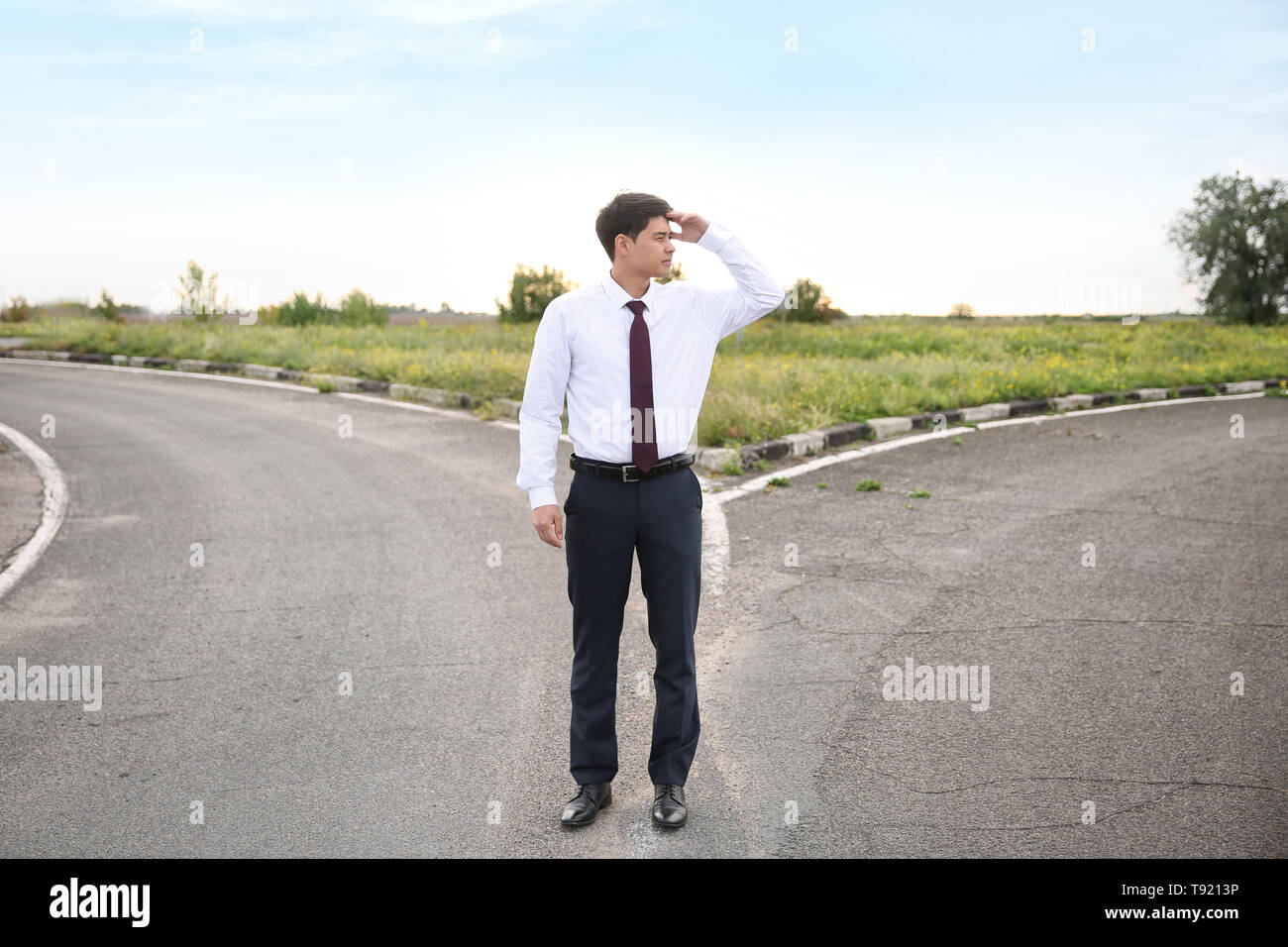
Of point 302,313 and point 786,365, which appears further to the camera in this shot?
point 302,313

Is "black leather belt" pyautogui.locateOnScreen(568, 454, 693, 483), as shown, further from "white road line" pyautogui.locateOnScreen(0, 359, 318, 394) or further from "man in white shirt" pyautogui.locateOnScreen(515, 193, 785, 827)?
"white road line" pyautogui.locateOnScreen(0, 359, 318, 394)

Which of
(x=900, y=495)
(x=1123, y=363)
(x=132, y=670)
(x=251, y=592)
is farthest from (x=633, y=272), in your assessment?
(x=1123, y=363)

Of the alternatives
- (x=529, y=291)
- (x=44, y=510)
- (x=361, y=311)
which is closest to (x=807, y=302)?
(x=529, y=291)

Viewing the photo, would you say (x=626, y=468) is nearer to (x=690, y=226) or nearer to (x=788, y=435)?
(x=690, y=226)

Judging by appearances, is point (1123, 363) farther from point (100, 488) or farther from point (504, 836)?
point (504, 836)

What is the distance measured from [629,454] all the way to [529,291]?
4411cm

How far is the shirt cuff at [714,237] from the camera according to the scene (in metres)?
3.88

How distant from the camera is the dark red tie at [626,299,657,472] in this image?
3684mm

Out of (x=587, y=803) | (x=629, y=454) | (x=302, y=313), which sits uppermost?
(x=302, y=313)

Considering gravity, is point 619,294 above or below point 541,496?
above

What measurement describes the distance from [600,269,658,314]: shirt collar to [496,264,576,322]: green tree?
4339cm

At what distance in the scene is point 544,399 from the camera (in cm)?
373
